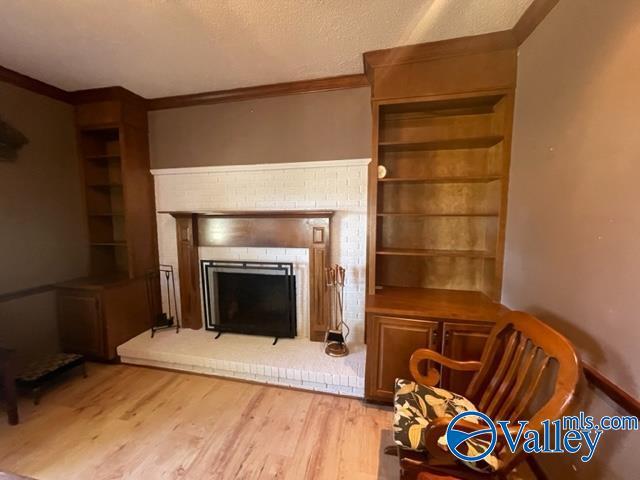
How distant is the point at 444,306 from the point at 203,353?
2048mm

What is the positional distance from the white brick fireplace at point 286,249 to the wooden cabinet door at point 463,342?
701 millimetres

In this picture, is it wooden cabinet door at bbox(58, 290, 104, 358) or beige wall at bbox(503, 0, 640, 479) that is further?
wooden cabinet door at bbox(58, 290, 104, 358)

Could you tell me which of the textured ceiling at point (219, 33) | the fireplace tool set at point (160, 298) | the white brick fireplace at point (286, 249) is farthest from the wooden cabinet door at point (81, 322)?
the textured ceiling at point (219, 33)

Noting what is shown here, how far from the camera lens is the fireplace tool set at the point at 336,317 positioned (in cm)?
234

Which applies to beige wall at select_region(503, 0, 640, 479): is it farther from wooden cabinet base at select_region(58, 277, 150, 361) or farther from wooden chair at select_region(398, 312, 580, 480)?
wooden cabinet base at select_region(58, 277, 150, 361)

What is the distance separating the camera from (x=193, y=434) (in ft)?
5.68

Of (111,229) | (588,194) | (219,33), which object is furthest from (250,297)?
(588,194)

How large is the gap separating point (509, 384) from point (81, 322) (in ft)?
11.0

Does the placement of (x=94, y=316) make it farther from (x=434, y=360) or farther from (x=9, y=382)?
(x=434, y=360)

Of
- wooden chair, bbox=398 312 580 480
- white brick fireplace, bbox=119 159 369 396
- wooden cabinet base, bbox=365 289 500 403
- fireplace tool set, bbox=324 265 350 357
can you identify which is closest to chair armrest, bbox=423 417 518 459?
wooden chair, bbox=398 312 580 480

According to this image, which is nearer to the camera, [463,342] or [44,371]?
[463,342]

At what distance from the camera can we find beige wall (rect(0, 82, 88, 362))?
221cm

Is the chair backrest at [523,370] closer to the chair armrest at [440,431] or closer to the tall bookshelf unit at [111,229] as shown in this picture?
the chair armrest at [440,431]

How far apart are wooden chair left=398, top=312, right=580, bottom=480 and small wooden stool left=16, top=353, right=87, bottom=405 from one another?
101 inches
